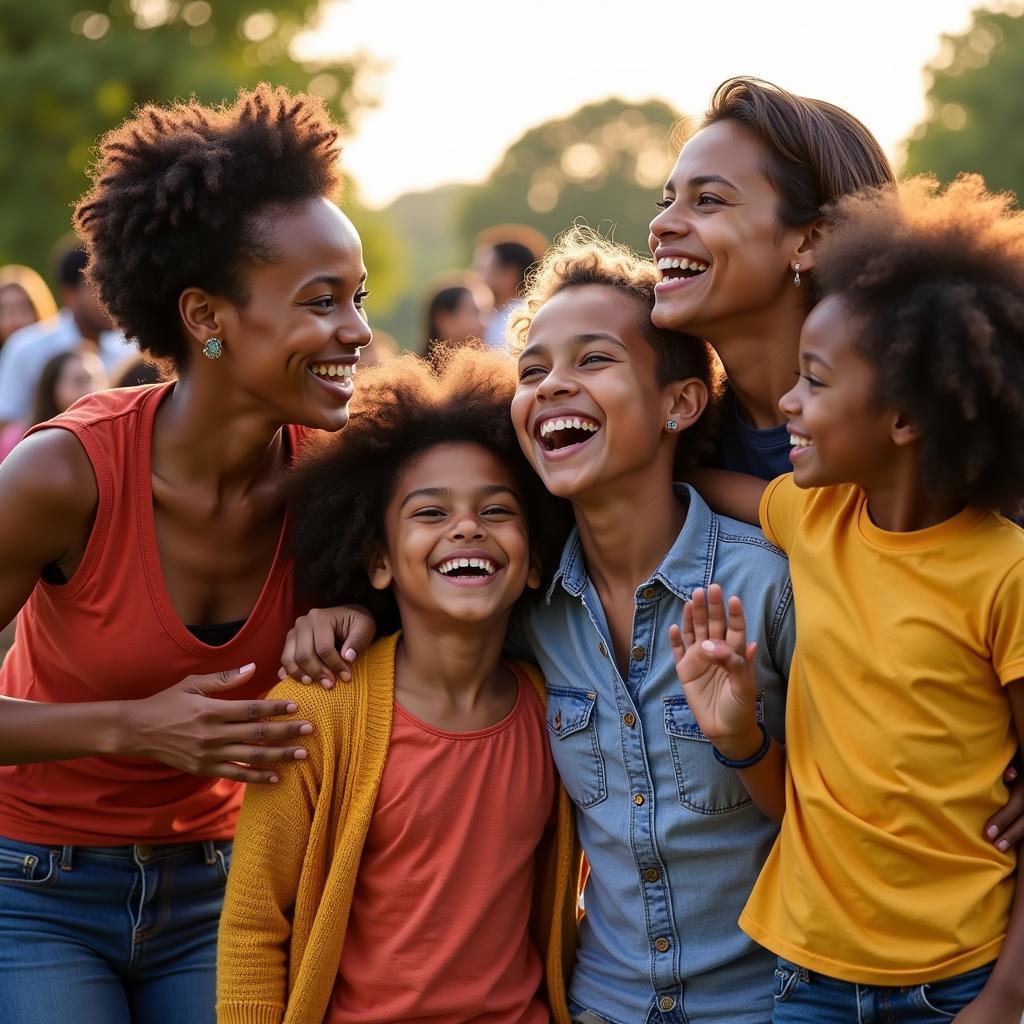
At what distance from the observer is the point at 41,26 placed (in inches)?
1120

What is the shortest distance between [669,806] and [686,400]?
3.20 feet

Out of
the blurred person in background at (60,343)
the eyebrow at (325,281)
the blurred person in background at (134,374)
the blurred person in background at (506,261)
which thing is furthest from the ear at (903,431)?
the blurred person in background at (506,261)

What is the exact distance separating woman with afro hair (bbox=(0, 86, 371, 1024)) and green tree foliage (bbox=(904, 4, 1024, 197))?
122 feet

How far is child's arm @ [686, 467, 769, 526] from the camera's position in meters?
3.35

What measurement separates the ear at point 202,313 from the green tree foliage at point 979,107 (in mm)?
37365

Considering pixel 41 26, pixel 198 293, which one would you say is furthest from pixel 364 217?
pixel 198 293

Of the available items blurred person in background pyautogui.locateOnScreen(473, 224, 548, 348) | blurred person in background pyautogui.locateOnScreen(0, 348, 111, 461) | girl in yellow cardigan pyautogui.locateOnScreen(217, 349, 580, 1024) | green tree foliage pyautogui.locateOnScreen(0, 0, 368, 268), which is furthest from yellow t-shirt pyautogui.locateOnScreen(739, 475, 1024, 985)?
green tree foliage pyautogui.locateOnScreen(0, 0, 368, 268)

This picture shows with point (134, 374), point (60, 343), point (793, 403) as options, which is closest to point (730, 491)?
point (793, 403)

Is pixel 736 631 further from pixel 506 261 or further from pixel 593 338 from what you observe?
pixel 506 261

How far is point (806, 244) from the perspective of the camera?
3.44 m

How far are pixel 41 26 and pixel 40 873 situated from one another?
28.5 m

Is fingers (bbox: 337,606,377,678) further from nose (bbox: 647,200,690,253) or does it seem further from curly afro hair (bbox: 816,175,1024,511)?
curly afro hair (bbox: 816,175,1024,511)

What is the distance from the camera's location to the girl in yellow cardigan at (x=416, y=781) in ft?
10.3

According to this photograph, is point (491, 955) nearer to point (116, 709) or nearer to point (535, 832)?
point (535, 832)
